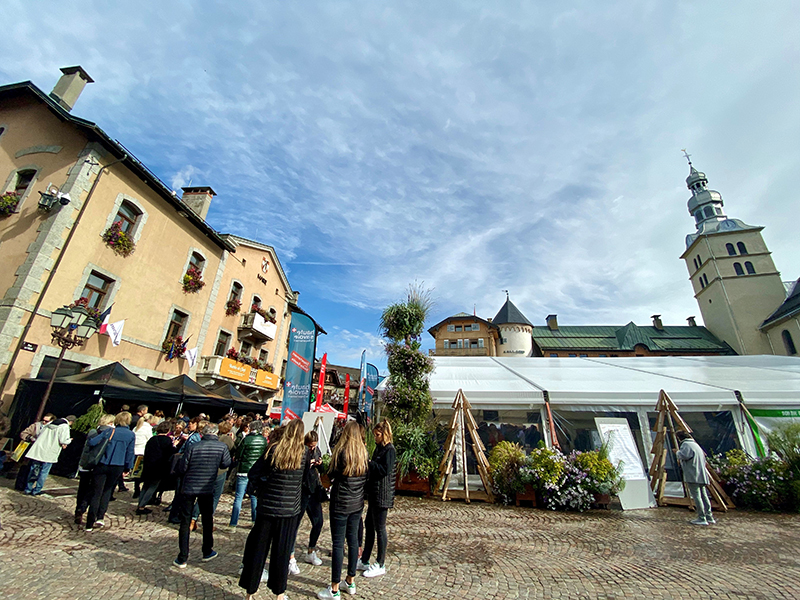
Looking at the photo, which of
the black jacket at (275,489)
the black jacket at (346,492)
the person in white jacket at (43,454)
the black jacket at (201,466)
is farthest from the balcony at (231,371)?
the black jacket at (346,492)

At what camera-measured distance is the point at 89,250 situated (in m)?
11.8

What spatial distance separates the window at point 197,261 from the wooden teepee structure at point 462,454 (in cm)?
1493

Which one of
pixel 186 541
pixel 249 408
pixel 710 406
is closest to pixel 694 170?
pixel 710 406

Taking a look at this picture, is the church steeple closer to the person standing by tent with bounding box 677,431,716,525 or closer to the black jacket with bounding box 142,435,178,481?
the person standing by tent with bounding box 677,431,716,525

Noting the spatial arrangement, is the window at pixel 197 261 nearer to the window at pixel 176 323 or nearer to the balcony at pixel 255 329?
the window at pixel 176 323

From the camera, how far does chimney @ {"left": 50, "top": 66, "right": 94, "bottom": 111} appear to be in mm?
13345

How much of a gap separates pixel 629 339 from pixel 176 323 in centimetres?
4864

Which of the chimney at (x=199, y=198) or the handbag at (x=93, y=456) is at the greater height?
the chimney at (x=199, y=198)

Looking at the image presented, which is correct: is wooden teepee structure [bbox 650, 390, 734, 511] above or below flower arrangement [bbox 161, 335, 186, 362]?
below

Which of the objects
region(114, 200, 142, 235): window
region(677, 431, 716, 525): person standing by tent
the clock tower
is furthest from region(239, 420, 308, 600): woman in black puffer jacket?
the clock tower

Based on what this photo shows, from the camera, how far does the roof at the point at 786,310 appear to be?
31034 mm

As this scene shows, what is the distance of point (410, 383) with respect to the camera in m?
9.52

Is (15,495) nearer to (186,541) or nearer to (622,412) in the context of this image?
(186,541)

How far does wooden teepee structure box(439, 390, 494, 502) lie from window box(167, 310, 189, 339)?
13421 mm
